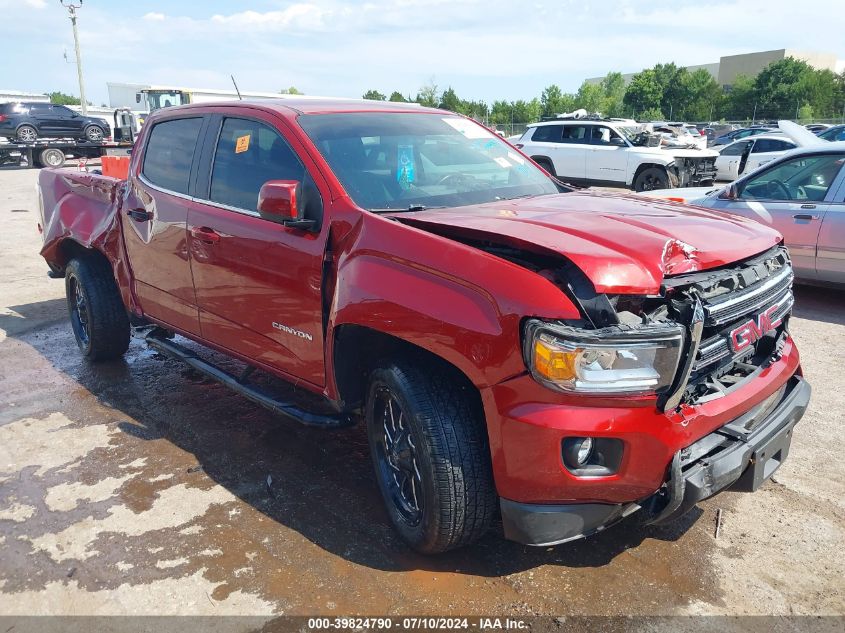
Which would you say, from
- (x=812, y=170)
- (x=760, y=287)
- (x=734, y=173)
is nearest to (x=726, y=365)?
(x=760, y=287)

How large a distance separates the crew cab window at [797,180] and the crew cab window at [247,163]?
5.44m

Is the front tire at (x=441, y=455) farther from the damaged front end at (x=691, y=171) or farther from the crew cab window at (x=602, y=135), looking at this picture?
the crew cab window at (x=602, y=135)

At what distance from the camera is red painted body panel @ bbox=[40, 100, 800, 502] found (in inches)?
92.9

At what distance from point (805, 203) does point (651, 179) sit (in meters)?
8.90

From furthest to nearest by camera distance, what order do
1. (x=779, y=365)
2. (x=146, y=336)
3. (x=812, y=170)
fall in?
(x=812, y=170) → (x=146, y=336) → (x=779, y=365)

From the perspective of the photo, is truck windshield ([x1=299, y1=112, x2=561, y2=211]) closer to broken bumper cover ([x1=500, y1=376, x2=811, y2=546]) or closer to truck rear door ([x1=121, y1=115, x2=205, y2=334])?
truck rear door ([x1=121, y1=115, x2=205, y2=334])

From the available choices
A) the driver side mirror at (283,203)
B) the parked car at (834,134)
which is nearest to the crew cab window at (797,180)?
the driver side mirror at (283,203)

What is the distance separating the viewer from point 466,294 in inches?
98.4

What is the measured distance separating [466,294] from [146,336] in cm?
304

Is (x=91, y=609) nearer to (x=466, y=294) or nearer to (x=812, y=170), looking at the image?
(x=466, y=294)

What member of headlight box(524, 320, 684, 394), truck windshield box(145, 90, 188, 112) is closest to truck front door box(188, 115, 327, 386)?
headlight box(524, 320, 684, 394)

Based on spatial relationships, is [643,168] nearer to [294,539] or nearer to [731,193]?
[731,193]

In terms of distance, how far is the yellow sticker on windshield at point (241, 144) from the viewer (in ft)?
12.4

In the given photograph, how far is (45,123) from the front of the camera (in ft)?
84.1
